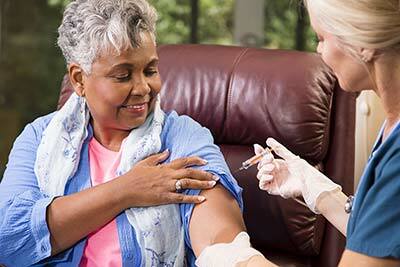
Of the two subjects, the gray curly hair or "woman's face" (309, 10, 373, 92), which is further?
the gray curly hair

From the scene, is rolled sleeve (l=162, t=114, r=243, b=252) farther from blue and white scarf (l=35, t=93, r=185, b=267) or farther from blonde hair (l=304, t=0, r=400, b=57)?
blonde hair (l=304, t=0, r=400, b=57)

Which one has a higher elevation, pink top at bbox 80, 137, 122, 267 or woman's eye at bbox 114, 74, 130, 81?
woman's eye at bbox 114, 74, 130, 81

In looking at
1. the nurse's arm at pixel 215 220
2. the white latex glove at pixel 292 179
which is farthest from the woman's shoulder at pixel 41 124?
the white latex glove at pixel 292 179

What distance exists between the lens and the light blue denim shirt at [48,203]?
1972mm

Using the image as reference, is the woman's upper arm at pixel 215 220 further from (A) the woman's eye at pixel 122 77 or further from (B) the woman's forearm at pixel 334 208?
(A) the woman's eye at pixel 122 77

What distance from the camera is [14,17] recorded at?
459 cm

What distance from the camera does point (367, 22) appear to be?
1.31 meters

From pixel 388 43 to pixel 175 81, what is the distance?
3.90 ft

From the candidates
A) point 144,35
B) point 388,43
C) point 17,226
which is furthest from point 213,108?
point 388,43

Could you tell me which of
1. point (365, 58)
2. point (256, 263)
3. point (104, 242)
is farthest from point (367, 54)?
point (104, 242)

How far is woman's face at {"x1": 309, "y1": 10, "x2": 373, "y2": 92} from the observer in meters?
1.38

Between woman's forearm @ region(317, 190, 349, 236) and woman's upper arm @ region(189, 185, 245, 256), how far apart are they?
219 millimetres

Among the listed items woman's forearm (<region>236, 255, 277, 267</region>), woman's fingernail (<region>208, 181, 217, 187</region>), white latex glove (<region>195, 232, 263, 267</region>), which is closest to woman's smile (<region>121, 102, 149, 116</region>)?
woman's fingernail (<region>208, 181, 217, 187</region>)

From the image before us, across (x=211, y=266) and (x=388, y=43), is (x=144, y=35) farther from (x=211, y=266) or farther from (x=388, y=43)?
(x=388, y=43)
